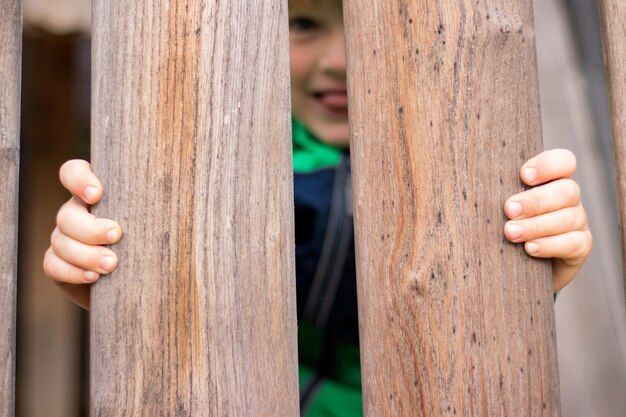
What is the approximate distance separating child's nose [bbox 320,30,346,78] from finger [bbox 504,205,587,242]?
0.67m

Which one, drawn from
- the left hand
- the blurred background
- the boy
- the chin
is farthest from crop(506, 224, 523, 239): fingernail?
the blurred background

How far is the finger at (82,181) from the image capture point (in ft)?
2.53

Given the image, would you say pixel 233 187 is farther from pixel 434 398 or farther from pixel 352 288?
pixel 352 288

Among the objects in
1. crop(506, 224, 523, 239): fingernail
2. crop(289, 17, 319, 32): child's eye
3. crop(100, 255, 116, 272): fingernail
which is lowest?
crop(100, 255, 116, 272): fingernail

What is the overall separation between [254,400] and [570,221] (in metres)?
0.40

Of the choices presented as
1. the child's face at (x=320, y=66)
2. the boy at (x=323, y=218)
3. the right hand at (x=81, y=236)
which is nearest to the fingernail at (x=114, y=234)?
the right hand at (x=81, y=236)

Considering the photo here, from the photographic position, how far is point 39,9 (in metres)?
2.02

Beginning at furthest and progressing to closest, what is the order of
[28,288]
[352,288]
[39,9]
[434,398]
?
[28,288] → [39,9] → [352,288] → [434,398]

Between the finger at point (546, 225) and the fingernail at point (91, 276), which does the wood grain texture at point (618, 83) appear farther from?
the fingernail at point (91, 276)

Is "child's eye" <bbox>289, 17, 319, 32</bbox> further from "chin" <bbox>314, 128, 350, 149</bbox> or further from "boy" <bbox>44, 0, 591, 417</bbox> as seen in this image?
"chin" <bbox>314, 128, 350, 149</bbox>

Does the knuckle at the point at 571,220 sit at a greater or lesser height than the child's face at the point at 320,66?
lesser

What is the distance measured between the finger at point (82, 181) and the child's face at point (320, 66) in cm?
69

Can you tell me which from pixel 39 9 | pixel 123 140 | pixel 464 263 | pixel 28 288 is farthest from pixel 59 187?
pixel 464 263

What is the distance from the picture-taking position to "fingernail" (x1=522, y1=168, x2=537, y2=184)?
0.76 m
